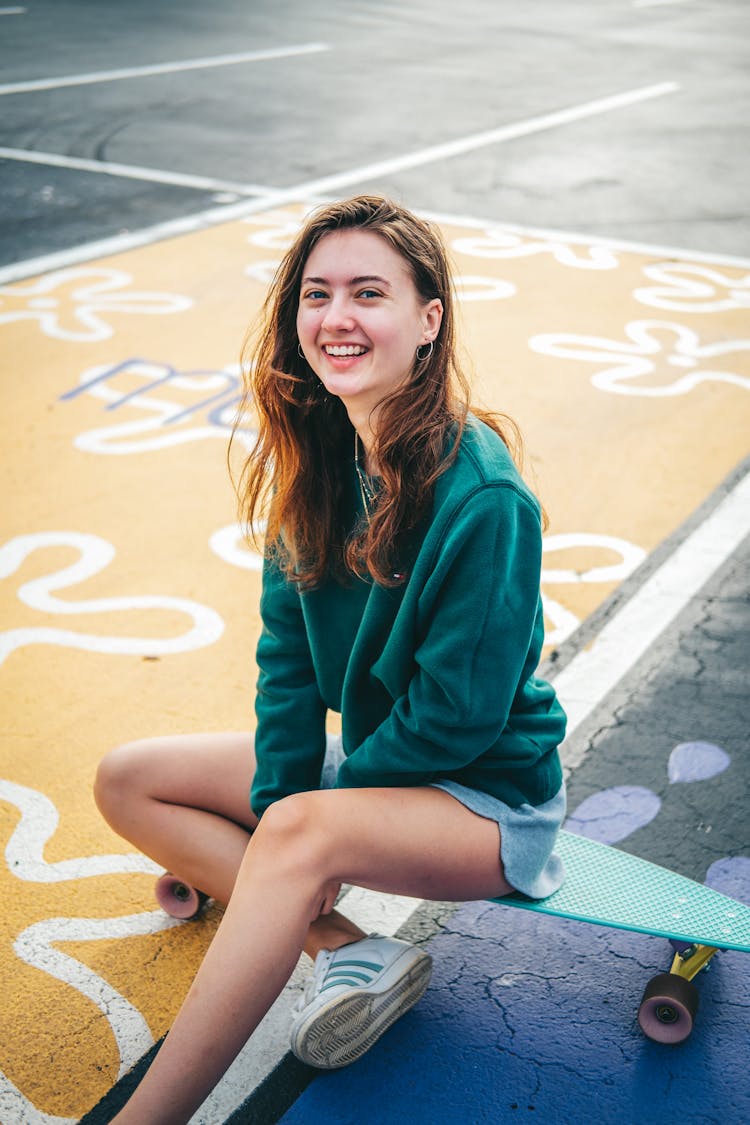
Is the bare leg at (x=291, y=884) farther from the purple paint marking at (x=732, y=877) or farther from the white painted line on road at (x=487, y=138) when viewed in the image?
the white painted line on road at (x=487, y=138)

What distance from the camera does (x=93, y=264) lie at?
804 cm

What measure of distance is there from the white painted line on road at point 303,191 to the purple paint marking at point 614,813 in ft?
18.7

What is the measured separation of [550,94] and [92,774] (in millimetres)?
12680

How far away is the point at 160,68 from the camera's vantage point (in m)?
15.1

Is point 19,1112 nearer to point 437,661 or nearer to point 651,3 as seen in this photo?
point 437,661

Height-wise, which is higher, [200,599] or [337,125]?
[337,125]

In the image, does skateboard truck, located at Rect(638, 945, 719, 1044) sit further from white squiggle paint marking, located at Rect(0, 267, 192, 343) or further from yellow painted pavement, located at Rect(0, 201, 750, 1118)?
white squiggle paint marking, located at Rect(0, 267, 192, 343)

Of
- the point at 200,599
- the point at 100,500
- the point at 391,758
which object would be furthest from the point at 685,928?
the point at 100,500

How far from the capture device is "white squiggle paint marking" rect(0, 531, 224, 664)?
4.03 metres

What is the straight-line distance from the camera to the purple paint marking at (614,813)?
3188mm

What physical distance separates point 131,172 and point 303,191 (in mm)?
1585

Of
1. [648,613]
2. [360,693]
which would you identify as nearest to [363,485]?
[360,693]

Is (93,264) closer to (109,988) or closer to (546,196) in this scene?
(546,196)

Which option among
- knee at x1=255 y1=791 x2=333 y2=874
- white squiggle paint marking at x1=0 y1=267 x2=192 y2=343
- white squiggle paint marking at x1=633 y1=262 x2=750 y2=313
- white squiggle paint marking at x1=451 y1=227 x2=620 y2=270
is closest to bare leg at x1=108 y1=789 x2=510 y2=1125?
knee at x1=255 y1=791 x2=333 y2=874
